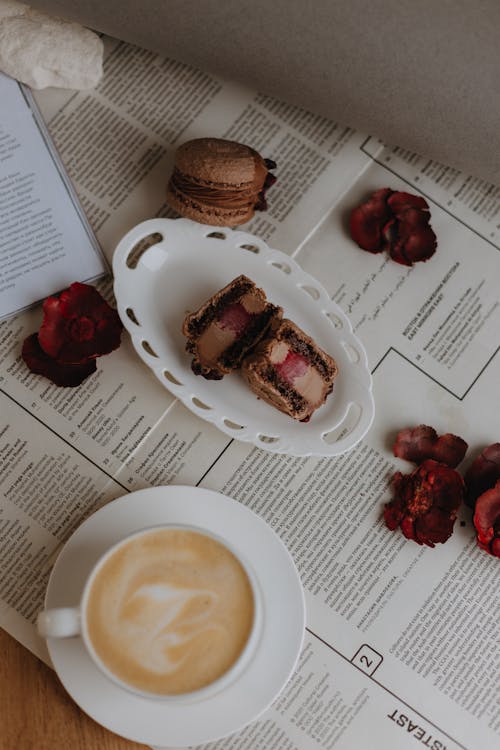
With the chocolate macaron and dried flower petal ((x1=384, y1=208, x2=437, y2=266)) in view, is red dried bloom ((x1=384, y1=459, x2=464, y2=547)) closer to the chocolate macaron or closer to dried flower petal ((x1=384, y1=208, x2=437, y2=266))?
dried flower petal ((x1=384, y1=208, x2=437, y2=266))

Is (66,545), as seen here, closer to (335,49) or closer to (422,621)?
(422,621)

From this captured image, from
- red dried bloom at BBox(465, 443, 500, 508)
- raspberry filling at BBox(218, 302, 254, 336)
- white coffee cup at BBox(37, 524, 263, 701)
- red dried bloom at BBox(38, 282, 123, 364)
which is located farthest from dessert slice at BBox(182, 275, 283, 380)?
red dried bloom at BBox(465, 443, 500, 508)

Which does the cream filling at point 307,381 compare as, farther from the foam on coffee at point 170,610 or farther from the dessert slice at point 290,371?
the foam on coffee at point 170,610

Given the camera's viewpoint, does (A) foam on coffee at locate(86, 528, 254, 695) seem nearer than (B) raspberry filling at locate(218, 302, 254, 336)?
Yes

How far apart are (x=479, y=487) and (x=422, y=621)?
18 cm

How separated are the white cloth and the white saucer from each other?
0.54 meters

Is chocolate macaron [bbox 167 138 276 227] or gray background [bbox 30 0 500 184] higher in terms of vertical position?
gray background [bbox 30 0 500 184]

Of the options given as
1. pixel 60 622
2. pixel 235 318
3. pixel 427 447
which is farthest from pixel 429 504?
pixel 60 622

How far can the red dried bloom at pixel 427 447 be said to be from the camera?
0.88m

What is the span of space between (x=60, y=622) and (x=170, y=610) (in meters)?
0.11

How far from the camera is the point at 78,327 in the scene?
83 cm

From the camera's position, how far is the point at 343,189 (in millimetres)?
919

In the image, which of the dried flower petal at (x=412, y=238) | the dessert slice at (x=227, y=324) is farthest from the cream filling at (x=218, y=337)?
the dried flower petal at (x=412, y=238)

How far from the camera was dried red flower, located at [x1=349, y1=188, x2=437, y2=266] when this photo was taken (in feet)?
2.94
